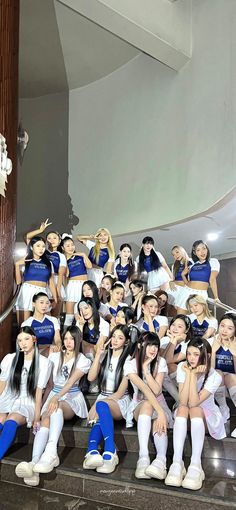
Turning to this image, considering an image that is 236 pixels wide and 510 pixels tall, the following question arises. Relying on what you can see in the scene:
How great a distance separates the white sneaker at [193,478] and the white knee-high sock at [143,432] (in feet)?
1.07

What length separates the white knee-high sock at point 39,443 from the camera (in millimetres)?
3277

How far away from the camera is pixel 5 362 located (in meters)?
3.84

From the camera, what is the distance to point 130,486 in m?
2.98

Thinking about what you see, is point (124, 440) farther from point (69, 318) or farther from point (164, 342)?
point (69, 318)

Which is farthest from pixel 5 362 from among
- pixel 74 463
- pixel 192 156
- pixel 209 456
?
pixel 192 156

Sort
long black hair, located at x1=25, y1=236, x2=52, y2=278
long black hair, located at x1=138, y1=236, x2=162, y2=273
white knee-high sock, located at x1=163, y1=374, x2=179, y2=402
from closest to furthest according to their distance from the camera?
white knee-high sock, located at x1=163, y1=374, x2=179, y2=402 → long black hair, located at x1=25, y1=236, x2=52, y2=278 → long black hair, located at x1=138, y1=236, x2=162, y2=273

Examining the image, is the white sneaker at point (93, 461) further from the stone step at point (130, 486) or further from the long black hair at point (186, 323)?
the long black hair at point (186, 323)

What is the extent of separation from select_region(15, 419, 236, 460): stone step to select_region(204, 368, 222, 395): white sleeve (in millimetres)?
318

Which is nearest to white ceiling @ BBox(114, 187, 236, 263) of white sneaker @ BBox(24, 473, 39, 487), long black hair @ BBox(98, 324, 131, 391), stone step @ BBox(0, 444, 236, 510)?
long black hair @ BBox(98, 324, 131, 391)

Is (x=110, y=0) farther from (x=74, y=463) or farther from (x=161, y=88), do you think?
(x=74, y=463)

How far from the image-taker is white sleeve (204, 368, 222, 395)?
11.1 ft

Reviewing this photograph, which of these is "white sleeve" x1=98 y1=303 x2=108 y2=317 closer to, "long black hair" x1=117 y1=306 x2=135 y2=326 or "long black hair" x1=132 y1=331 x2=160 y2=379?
"long black hair" x1=117 y1=306 x2=135 y2=326

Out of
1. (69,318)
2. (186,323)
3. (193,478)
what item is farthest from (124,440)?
(69,318)

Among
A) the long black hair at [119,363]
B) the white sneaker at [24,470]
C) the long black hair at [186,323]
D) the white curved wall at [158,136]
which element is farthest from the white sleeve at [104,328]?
the white curved wall at [158,136]
